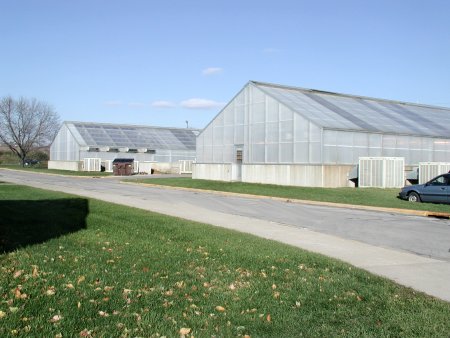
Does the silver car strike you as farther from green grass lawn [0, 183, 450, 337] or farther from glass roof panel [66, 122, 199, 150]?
glass roof panel [66, 122, 199, 150]

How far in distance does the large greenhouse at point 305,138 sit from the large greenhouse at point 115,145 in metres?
25.0

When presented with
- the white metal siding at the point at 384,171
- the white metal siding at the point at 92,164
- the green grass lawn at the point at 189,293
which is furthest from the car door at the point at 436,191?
the white metal siding at the point at 92,164

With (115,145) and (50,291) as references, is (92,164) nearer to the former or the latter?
(115,145)

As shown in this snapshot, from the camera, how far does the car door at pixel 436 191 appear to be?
2238cm

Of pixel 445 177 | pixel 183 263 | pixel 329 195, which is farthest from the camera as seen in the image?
pixel 329 195

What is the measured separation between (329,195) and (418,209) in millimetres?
6600

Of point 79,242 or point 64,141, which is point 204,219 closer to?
point 79,242

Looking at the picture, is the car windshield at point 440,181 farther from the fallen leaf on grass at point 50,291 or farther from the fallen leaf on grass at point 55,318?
the fallen leaf on grass at point 55,318

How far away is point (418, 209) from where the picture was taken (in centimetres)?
2053

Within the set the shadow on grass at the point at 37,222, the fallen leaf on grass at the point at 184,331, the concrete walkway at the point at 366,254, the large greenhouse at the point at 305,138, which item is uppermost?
the large greenhouse at the point at 305,138

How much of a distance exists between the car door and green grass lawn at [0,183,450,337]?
14.6 meters

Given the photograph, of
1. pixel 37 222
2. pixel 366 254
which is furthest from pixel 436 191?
pixel 37 222

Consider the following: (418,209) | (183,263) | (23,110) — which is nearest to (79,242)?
(183,263)

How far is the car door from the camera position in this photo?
73.4 ft
